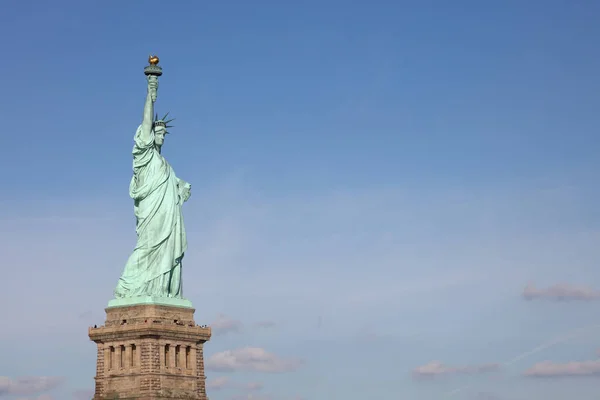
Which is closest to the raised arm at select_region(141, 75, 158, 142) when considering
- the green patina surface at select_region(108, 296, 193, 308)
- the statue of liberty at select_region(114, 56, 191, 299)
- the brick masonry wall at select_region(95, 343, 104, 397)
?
the statue of liberty at select_region(114, 56, 191, 299)

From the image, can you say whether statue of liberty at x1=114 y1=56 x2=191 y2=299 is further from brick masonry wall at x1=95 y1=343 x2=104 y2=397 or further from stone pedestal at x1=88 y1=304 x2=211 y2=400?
brick masonry wall at x1=95 y1=343 x2=104 y2=397

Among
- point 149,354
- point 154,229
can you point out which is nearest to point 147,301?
point 149,354

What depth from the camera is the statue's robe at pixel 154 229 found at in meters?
102

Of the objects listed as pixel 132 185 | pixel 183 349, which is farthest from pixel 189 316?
pixel 132 185

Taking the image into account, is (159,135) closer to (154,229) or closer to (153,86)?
(153,86)

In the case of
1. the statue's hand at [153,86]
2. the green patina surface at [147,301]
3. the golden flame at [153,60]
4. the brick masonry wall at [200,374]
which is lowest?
the brick masonry wall at [200,374]

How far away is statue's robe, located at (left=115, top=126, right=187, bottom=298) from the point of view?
102 m

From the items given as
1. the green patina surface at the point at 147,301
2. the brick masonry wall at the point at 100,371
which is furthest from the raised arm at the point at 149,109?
the brick masonry wall at the point at 100,371

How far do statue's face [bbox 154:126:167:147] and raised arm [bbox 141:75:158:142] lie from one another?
57 centimetres

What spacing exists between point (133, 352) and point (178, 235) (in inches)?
292

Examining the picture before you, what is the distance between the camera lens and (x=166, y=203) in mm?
103375

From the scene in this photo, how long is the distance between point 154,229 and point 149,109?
701cm

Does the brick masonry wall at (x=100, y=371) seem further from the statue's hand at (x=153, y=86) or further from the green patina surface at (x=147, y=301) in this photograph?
the statue's hand at (x=153, y=86)

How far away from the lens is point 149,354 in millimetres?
99875
